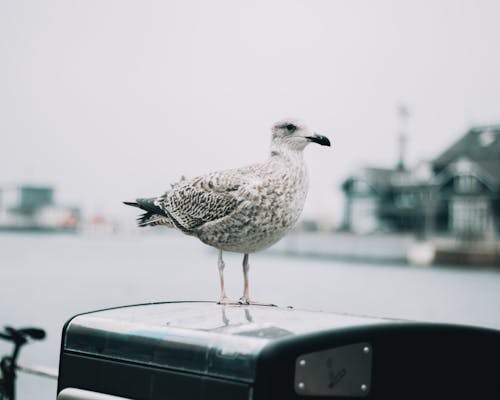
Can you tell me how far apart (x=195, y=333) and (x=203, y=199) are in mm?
377

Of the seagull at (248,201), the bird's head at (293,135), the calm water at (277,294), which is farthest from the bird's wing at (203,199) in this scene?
the calm water at (277,294)

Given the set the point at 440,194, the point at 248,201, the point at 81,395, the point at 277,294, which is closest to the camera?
the point at 81,395

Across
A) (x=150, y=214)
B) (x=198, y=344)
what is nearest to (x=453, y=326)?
(x=198, y=344)

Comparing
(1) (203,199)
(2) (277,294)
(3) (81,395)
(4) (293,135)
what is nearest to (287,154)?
(4) (293,135)

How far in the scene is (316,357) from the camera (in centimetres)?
108

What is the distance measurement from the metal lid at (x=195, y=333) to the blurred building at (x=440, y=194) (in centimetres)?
2763

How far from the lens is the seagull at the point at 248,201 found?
1.38 m

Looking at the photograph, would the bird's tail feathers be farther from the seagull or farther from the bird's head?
the bird's head

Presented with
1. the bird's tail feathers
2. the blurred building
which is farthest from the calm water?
the bird's tail feathers

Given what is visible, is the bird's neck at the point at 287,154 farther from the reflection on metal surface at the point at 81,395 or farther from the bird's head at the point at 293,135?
the reflection on metal surface at the point at 81,395

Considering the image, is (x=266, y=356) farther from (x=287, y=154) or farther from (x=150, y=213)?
(x=150, y=213)

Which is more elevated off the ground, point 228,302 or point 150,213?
point 150,213

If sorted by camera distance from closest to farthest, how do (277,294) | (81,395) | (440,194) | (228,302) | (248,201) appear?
(81,395)
(248,201)
(228,302)
(277,294)
(440,194)

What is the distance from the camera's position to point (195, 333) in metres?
1.16
